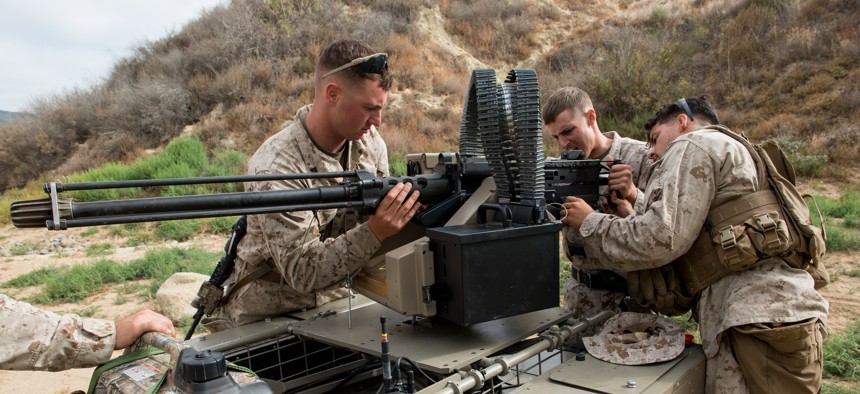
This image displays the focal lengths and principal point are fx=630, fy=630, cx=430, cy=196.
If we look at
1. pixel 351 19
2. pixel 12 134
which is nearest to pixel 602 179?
pixel 351 19

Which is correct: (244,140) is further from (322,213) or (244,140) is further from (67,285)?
(322,213)

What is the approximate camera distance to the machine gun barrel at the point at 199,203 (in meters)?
1.88

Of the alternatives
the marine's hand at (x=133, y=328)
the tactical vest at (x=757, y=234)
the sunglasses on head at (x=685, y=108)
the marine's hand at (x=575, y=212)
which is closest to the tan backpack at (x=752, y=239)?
the tactical vest at (x=757, y=234)

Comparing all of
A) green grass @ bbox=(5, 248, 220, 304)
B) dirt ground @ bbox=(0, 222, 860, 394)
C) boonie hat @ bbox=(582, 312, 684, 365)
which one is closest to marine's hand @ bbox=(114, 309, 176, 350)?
boonie hat @ bbox=(582, 312, 684, 365)

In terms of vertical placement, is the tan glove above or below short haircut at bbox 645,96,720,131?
below

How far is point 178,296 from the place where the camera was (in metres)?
7.76

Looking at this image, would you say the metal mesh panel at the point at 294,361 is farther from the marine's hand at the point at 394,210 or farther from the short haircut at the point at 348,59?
the short haircut at the point at 348,59

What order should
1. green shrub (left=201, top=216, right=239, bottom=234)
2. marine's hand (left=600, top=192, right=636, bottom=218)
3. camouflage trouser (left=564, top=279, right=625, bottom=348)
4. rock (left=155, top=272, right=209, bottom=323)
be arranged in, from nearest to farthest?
marine's hand (left=600, top=192, right=636, bottom=218) < camouflage trouser (left=564, top=279, right=625, bottom=348) < rock (left=155, top=272, right=209, bottom=323) < green shrub (left=201, top=216, right=239, bottom=234)

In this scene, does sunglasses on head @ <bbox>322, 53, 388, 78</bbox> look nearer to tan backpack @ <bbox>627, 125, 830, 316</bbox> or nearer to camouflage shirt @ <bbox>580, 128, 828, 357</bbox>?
camouflage shirt @ <bbox>580, 128, 828, 357</bbox>

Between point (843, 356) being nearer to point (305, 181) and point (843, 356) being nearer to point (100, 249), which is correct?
point (305, 181)

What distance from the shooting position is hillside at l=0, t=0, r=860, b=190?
13820mm

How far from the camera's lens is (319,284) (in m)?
3.01

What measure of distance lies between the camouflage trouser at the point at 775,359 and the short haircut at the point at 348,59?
7.13ft

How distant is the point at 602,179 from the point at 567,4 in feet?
70.1
